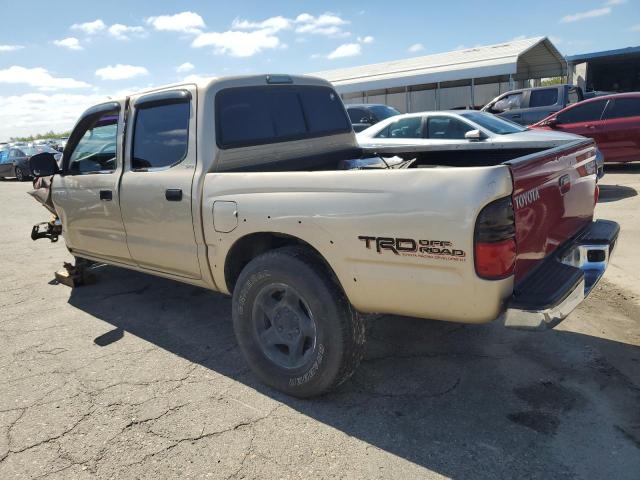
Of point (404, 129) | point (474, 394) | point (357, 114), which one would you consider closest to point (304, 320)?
point (474, 394)

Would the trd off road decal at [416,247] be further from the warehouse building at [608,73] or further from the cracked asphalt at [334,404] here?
the warehouse building at [608,73]

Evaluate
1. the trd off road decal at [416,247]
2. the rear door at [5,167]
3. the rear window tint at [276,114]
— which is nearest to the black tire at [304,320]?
the trd off road decal at [416,247]

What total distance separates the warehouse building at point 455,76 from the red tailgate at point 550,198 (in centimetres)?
2207

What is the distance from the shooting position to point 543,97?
1409 cm

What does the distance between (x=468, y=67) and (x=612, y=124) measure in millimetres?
16059

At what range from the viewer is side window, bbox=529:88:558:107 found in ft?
45.9

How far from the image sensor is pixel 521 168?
2461mm

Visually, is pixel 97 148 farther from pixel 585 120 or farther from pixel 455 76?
pixel 455 76

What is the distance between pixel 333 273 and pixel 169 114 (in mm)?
1889

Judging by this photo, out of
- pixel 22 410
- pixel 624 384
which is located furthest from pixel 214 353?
pixel 624 384

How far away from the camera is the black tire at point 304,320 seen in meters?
2.87

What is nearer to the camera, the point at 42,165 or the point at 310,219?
the point at 310,219

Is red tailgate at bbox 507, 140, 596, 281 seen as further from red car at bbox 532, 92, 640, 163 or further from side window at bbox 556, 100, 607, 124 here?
side window at bbox 556, 100, 607, 124

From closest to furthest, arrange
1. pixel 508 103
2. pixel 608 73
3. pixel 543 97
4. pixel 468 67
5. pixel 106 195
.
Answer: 1. pixel 106 195
2. pixel 543 97
3. pixel 508 103
4. pixel 468 67
5. pixel 608 73
